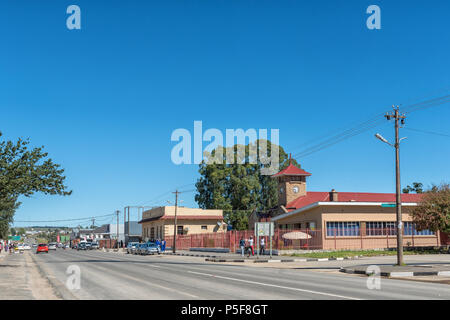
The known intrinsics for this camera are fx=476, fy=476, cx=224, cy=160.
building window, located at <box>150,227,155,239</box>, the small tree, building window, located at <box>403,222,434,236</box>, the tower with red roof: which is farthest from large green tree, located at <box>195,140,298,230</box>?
the small tree

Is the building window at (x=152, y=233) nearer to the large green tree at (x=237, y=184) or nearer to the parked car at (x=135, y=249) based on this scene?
the large green tree at (x=237, y=184)

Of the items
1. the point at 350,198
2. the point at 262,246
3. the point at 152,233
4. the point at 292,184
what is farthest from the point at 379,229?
the point at 152,233

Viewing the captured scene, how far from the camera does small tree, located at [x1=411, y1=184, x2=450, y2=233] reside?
38250 mm

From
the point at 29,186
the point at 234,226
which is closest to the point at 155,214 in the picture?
the point at 234,226

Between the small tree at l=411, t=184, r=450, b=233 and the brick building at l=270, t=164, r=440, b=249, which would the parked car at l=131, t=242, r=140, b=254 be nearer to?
the brick building at l=270, t=164, r=440, b=249

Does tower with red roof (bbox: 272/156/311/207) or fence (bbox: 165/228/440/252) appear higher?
tower with red roof (bbox: 272/156/311/207)

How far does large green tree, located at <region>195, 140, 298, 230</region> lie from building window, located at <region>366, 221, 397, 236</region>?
28912mm

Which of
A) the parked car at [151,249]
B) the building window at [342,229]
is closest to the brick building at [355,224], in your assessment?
the building window at [342,229]

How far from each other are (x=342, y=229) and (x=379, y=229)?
376 centimetres

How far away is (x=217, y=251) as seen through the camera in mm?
50250

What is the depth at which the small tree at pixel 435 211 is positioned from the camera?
3825 centimetres

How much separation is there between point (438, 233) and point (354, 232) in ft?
27.5
